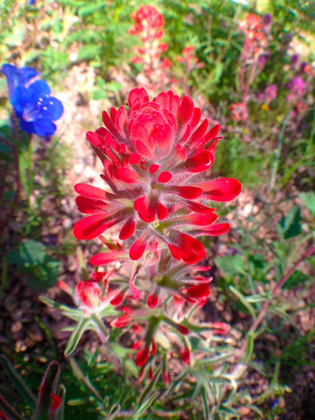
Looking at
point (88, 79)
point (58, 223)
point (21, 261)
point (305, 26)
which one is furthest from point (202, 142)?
point (305, 26)

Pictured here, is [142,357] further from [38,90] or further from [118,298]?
[38,90]

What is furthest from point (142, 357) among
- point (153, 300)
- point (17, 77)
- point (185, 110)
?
point (17, 77)

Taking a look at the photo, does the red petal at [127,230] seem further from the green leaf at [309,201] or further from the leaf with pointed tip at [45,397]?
the green leaf at [309,201]

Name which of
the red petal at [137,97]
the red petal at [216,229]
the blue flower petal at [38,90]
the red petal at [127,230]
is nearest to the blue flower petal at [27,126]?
the blue flower petal at [38,90]

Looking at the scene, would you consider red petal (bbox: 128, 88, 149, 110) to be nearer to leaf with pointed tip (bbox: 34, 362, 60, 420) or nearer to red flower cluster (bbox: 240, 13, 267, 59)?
leaf with pointed tip (bbox: 34, 362, 60, 420)

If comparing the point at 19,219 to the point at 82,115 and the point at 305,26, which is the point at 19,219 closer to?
the point at 82,115

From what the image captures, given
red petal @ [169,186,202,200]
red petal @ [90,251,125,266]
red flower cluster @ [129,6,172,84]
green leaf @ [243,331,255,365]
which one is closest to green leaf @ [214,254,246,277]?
green leaf @ [243,331,255,365]
